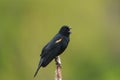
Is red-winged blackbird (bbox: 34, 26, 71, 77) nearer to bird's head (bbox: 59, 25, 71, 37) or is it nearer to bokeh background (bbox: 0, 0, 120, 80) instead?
bird's head (bbox: 59, 25, 71, 37)

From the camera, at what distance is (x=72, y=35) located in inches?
1210

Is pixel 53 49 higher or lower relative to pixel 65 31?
lower

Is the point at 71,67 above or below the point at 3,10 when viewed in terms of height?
below

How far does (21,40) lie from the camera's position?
32.1m

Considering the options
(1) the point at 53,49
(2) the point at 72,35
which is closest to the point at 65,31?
(1) the point at 53,49

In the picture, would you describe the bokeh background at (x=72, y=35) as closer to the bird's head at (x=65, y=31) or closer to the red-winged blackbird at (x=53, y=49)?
the bird's head at (x=65, y=31)

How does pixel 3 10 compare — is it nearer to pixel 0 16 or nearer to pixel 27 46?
pixel 0 16

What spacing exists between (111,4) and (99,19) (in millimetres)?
1656

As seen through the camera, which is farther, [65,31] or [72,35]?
[72,35]

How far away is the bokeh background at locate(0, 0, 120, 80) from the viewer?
3048 centimetres

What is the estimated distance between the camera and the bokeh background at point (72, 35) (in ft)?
100

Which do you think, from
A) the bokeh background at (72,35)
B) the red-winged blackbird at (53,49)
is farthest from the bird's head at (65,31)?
the bokeh background at (72,35)

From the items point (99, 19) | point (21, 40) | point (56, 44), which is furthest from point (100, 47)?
point (56, 44)

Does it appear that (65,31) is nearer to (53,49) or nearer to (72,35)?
(53,49)
